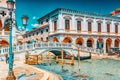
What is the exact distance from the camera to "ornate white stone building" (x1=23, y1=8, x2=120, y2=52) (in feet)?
108

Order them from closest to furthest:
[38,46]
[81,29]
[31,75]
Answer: [31,75] < [38,46] < [81,29]

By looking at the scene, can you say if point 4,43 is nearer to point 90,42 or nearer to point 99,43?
point 90,42

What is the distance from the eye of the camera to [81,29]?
34750 mm

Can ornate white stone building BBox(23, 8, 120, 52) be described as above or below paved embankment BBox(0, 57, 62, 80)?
above

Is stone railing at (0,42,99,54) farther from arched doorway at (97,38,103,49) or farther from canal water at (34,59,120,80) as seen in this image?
arched doorway at (97,38,103,49)

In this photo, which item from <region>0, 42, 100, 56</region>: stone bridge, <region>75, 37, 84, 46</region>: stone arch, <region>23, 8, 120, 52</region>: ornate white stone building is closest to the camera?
<region>0, 42, 100, 56</region>: stone bridge

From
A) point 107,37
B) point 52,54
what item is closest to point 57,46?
point 52,54

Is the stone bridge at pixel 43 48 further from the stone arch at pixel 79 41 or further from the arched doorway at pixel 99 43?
the arched doorway at pixel 99 43

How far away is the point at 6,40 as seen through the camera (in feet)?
85.0

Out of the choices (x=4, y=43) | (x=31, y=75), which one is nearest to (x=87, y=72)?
(x=31, y=75)

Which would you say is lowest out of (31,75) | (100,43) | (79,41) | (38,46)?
(31,75)

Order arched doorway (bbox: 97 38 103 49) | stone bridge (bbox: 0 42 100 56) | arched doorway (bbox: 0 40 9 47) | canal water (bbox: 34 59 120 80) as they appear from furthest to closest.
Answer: arched doorway (bbox: 97 38 103 49), arched doorway (bbox: 0 40 9 47), stone bridge (bbox: 0 42 100 56), canal water (bbox: 34 59 120 80)

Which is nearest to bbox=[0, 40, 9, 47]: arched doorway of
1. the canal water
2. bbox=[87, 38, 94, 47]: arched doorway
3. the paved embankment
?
the canal water

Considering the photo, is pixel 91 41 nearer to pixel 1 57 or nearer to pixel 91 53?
pixel 91 53
